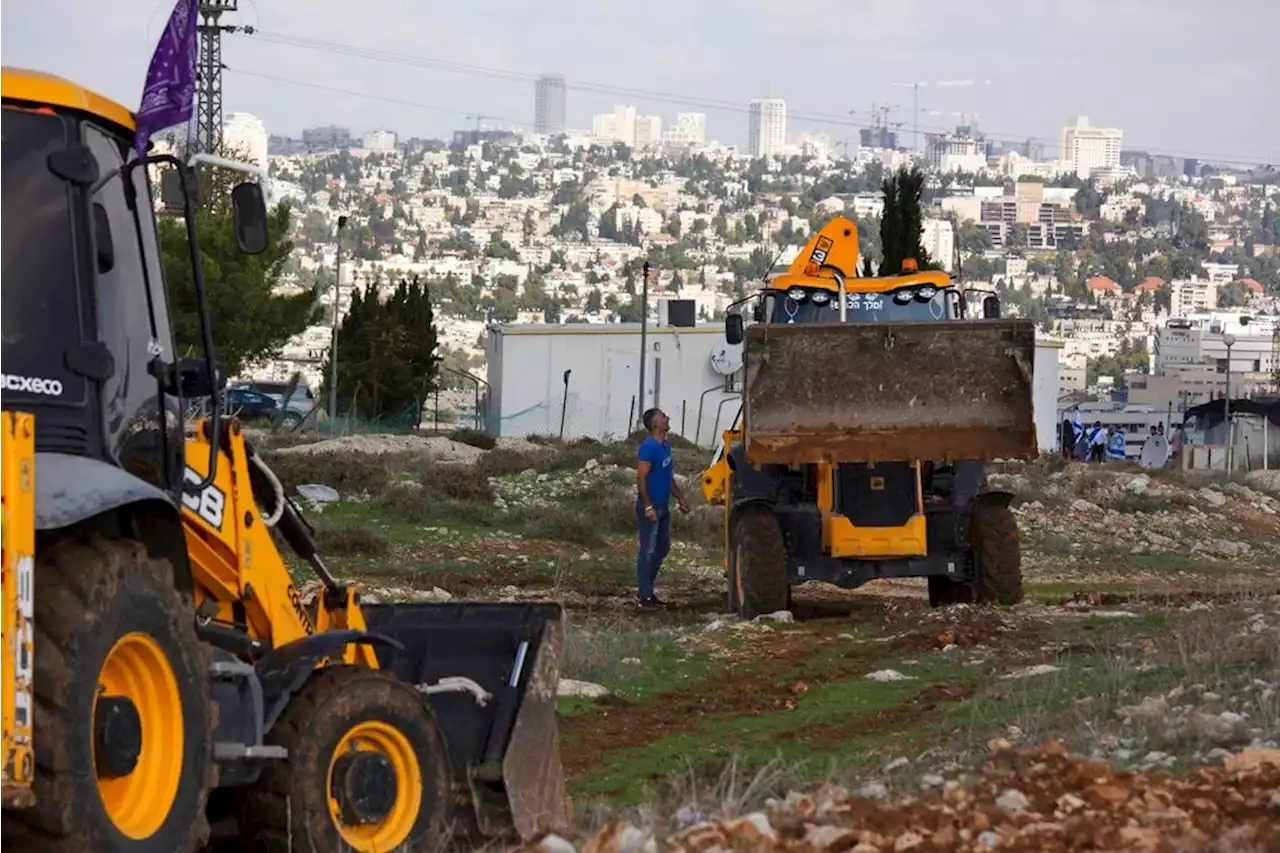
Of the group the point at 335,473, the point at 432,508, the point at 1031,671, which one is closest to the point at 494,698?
the point at 1031,671

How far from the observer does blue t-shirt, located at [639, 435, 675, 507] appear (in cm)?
2006

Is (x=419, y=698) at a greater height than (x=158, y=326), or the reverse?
(x=158, y=326)

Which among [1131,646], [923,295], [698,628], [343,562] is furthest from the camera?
[343,562]

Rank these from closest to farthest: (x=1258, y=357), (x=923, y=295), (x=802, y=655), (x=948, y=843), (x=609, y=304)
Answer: (x=948, y=843) < (x=802, y=655) < (x=923, y=295) < (x=1258, y=357) < (x=609, y=304)

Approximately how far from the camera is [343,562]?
75.3 feet

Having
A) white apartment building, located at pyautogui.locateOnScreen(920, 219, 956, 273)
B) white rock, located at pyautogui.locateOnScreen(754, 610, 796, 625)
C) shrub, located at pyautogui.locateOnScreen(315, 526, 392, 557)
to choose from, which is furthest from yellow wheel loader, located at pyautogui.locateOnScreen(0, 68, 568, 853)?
shrub, located at pyautogui.locateOnScreen(315, 526, 392, 557)

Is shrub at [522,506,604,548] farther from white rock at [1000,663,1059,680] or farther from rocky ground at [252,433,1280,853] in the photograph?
white rock at [1000,663,1059,680]

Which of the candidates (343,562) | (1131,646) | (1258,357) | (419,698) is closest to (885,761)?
(419,698)

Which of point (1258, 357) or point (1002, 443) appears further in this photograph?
point (1258, 357)

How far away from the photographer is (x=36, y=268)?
23.4ft

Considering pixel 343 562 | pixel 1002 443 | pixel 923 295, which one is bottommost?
pixel 343 562

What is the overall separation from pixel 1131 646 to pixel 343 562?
10.3 metres

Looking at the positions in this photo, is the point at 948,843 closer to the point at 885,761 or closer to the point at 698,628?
the point at 885,761

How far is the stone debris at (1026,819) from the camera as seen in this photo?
21.9 feet
